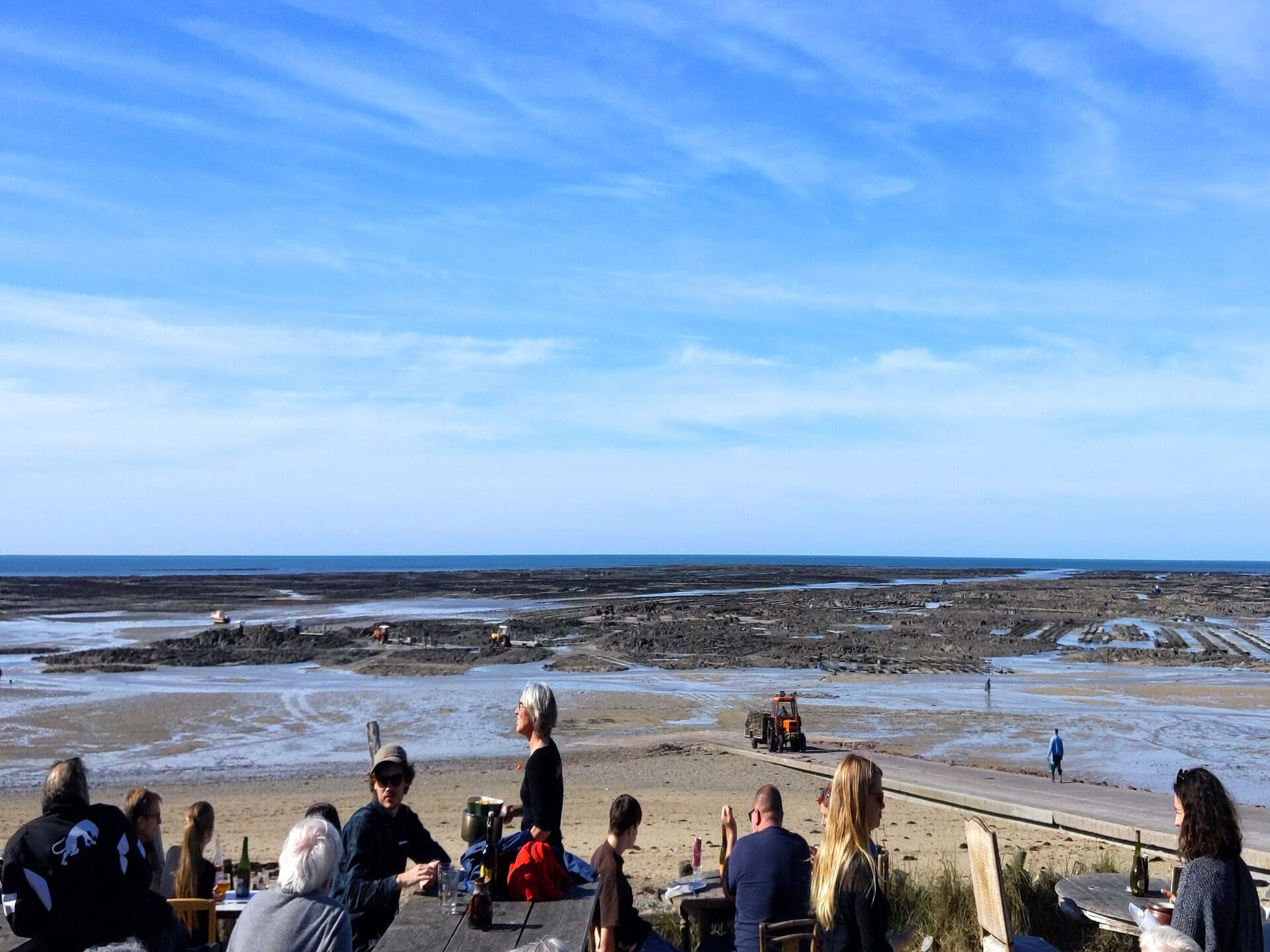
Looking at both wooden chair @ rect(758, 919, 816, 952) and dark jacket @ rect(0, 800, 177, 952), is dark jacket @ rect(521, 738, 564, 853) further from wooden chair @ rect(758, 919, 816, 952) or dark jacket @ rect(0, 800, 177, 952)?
dark jacket @ rect(0, 800, 177, 952)

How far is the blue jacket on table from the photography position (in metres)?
5.10

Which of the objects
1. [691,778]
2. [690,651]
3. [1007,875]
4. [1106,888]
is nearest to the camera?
[1106,888]

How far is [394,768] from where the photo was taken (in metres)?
5.46

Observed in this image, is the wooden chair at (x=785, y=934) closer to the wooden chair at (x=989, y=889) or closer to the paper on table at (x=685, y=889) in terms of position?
the wooden chair at (x=989, y=889)

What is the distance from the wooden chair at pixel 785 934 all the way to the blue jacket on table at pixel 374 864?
1.59 m

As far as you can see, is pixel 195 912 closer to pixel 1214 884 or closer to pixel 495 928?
pixel 495 928

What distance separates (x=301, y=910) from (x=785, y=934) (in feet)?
8.15

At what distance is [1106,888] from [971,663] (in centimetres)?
3501

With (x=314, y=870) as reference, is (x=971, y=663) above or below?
below

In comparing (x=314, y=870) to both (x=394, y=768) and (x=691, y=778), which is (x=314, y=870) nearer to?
(x=394, y=768)

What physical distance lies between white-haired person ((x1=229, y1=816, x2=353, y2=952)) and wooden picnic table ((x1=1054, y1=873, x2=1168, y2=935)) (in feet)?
14.7

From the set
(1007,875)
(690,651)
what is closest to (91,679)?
(690,651)

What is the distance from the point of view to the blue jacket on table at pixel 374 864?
201 inches

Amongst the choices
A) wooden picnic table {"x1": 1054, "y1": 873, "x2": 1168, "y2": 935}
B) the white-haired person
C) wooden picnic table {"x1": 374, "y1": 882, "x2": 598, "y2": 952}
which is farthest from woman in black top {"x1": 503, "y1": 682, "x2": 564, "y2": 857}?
wooden picnic table {"x1": 1054, "y1": 873, "x2": 1168, "y2": 935}
